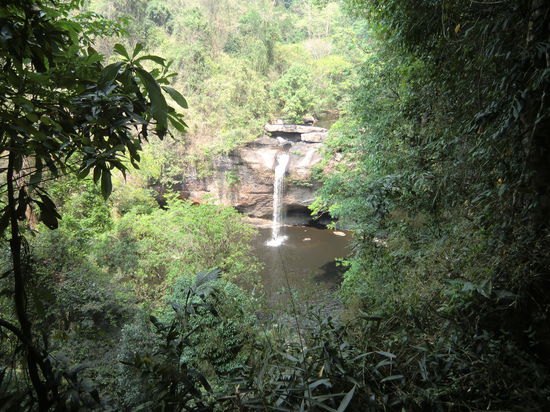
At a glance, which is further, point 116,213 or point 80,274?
point 116,213

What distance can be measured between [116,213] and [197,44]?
10224 mm

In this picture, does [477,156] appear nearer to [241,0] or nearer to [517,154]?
[517,154]

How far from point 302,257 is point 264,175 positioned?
4.64 metres

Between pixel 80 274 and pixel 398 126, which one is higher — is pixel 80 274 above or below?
below

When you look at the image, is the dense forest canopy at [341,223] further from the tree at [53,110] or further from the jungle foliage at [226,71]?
the jungle foliage at [226,71]

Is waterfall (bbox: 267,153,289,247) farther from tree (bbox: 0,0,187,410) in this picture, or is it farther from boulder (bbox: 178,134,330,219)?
tree (bbox: 0,0,187,410)

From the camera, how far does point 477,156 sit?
6.96 feet

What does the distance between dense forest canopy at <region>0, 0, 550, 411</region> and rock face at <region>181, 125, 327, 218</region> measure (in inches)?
230

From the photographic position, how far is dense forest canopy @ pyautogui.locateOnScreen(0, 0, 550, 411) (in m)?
1.19

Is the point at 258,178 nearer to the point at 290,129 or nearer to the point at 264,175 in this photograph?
the point at 264,175

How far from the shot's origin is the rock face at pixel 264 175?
13703 millimetres

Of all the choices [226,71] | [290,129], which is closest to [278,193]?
[290,129]

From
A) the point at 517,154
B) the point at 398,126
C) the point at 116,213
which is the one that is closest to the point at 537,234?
the point at 517,154

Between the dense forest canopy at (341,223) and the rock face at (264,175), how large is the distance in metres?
5.84
